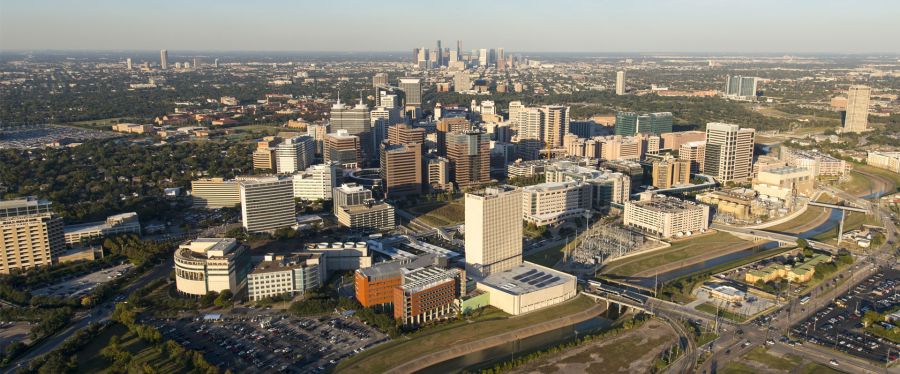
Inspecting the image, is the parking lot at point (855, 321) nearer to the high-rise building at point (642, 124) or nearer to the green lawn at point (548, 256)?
the green lawn at point (548, 256)

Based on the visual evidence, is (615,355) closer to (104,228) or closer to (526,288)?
(526,288)

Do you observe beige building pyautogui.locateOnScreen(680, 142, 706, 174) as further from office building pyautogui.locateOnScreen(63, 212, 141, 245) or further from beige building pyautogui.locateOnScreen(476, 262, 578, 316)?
office building pyautogui.locateOnScreen(63, 212, 141, 245)

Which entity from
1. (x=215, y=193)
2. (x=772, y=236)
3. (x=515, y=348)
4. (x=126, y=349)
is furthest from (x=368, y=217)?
(x=772, y=236)

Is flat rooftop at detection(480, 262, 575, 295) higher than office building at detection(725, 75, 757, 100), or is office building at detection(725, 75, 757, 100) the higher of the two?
office building at detection(725, 75, 757, 100)

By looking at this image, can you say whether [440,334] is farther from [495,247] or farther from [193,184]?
[193,184]

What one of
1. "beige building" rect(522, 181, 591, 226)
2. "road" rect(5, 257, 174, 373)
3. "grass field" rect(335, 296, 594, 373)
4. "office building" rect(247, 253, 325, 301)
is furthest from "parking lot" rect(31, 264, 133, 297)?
"beige building" rect(522, 181, 591, 226)
